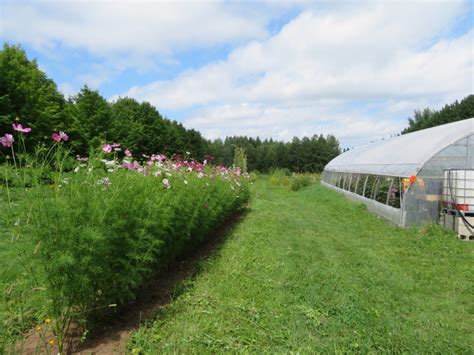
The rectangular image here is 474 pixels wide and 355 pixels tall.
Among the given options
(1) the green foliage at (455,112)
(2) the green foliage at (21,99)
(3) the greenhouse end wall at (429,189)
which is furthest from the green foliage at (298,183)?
(1) the green foliage at (455,112)

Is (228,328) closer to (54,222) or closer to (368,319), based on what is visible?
(368,319)

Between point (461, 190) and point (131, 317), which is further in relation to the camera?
point (461, 190)

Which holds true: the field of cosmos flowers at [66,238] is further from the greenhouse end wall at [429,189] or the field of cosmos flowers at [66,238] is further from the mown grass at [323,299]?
the greenhouse end wall at [429,189]

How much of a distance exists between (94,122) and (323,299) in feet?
81.0

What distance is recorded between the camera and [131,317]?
3865 mm

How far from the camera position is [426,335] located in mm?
3613

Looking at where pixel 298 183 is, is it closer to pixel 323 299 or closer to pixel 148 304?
pixel 323 299

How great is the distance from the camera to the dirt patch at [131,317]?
3158 millimetres

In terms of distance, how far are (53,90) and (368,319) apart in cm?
2393

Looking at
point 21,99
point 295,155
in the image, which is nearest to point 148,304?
point 21,99

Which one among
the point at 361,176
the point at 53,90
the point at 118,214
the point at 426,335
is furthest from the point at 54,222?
the point at 53,90

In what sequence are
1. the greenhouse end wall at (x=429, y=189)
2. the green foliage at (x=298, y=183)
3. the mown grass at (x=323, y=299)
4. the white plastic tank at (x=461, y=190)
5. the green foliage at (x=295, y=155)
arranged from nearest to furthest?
the mown grass at (x=323, y=299) < the white plastic tank at (x=461, y=190) < the greenhouse end wall at (x=429, y=189) < the green foliage at (x=298, y=183) < the green foliage at (x=295, y=155)

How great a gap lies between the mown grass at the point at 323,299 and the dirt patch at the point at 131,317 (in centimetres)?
15

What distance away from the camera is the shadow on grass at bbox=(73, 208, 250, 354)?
3232 millimetres
